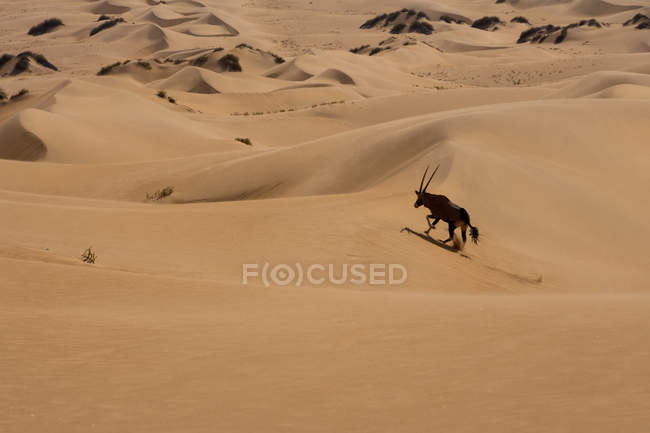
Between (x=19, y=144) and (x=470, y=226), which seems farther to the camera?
(x=19, y=144)

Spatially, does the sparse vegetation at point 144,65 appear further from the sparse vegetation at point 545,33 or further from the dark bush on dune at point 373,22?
the sparse vegetation at point 545,33

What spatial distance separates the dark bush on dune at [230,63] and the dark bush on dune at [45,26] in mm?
29577

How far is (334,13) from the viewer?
8800 centimetres

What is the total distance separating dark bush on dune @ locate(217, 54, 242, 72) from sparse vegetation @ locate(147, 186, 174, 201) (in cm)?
3254

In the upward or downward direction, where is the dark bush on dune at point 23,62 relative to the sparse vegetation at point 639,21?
downward

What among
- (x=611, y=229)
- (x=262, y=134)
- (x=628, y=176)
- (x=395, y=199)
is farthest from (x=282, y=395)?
(x=262, y=134)

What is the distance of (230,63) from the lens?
50.0 m

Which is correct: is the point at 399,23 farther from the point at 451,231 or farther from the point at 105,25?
the point at 451,231

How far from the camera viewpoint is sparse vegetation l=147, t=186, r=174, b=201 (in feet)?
59.1

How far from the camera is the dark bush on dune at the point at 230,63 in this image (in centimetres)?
4967

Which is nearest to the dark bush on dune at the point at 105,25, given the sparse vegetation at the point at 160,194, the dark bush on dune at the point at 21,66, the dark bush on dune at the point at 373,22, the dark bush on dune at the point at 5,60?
the dark bush on dune at the point at 5,60

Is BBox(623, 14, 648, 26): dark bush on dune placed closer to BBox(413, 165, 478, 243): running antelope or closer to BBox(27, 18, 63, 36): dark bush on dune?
BBox(27, 18, 63, 36): dark bush on dune

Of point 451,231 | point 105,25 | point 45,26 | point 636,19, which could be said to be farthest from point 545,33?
point 451,231

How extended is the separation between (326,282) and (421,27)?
67.5m
